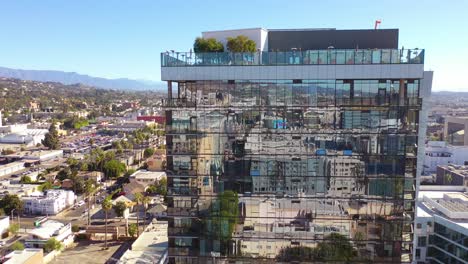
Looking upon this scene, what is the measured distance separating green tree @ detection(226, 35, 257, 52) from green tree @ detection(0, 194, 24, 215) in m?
48.7

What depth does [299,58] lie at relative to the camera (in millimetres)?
16062

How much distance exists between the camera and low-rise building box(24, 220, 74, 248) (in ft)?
140

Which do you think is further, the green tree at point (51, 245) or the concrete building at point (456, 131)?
the concrete building at point (456, 131)

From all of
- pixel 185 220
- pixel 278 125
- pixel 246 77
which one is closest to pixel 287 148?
pixel 278 125

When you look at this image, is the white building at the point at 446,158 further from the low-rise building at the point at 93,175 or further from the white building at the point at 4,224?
the white building at the point at 4,224

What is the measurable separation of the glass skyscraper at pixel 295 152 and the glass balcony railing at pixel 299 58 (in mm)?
42

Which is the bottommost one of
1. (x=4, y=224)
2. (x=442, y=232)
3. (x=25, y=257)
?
(x=4, y=224)

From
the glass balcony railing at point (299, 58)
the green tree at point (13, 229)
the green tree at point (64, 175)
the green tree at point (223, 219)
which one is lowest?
the green tree at point (13, 229)

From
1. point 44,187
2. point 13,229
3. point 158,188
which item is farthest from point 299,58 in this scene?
point 44,187

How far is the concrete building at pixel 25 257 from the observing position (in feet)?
112

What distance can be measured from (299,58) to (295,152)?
3932mm

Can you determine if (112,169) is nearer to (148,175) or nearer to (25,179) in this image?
(148,175)

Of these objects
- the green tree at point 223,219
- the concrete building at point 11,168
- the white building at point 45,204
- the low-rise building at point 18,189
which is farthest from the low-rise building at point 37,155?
the green tree at point 223,219

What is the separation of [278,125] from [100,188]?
59.6 metres
